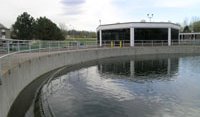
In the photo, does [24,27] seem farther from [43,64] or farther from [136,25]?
[43,64]

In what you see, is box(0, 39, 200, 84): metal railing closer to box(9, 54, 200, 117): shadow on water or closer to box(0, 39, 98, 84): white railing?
box(0, 39, 98, 84): white railing

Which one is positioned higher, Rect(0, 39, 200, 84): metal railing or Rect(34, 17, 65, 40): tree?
Rect(34, 17, 65, 40): tree

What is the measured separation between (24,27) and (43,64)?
5420 cm

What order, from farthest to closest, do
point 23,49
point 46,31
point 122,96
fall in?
point 46,31
point 23,49
point 122,96

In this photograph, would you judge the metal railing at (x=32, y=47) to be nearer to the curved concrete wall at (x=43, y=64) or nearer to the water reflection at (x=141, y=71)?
the curved concrete wall at (x=43, y=64)

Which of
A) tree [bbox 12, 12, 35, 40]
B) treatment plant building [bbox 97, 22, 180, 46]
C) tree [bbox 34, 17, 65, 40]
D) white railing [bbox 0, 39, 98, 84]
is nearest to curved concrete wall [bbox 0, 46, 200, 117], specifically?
white railing [bbox 0, 39, 98, 84]

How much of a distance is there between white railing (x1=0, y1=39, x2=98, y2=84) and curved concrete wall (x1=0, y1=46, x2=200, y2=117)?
0.41 meters

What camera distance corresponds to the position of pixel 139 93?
57.5 ft

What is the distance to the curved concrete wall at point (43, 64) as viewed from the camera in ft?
38.8

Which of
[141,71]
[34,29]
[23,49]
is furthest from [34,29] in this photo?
[23,49]

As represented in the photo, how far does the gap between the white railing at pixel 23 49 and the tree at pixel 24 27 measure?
87.5 ft

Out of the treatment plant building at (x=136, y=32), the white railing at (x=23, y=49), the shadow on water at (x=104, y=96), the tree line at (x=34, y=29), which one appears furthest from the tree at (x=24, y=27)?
the shadow on water at (x=104, y=96)

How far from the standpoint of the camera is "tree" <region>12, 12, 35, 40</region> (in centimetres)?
7356

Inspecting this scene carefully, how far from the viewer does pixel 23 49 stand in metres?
21.6
